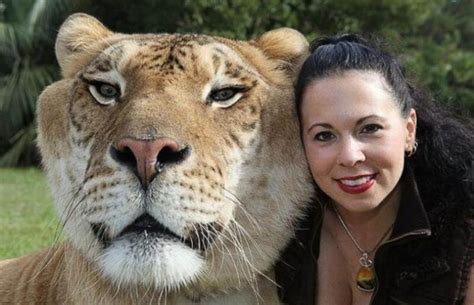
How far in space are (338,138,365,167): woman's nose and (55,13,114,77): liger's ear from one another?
102cm

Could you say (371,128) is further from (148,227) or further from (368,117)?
(148,227)

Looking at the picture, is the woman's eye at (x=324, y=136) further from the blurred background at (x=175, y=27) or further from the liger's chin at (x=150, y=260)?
the blurred background at (x=175, y=27)

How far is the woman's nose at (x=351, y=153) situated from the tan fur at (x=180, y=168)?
0.75 ft

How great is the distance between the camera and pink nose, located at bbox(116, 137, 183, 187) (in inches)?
84.4

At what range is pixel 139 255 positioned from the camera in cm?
225

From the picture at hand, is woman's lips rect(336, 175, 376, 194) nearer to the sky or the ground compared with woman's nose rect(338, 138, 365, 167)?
nearer to the ground

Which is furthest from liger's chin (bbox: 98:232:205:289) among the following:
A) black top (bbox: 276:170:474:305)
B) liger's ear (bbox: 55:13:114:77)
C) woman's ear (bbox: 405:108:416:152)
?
liger's ear (bbox: 55:13:114:77)

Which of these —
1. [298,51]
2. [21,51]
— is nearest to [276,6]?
[21,51]

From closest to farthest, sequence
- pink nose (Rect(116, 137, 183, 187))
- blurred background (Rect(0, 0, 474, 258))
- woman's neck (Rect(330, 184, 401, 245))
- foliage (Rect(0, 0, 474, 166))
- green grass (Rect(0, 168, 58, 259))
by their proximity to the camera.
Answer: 1. pink nose (Rect(116, 137, 183, 187))
2. woman's neck (Rect(330, 184, 401, 245))
3. green grass (Rect(0, 168, 58, 259))
4. blurred background (Rect(0, 0, 474, 258))
5. foliage (Rect(0, 0, 474, 166))

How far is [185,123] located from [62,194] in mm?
635

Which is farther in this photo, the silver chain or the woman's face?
the silver chain

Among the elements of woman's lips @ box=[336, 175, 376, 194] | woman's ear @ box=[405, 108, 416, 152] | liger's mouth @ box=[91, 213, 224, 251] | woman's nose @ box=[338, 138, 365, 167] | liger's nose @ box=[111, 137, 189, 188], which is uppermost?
woman's ear @ box=[405, 108, 416, 152]

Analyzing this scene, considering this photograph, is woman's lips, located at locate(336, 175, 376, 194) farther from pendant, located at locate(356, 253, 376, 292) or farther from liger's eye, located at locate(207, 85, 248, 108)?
liger's eye, located at locate(207, 85, 248, 108)

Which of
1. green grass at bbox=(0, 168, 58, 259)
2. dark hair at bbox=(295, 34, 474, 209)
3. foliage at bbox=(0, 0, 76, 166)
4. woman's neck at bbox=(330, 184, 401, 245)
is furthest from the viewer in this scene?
foliage at bbox=(0, 0, 76, 166)
